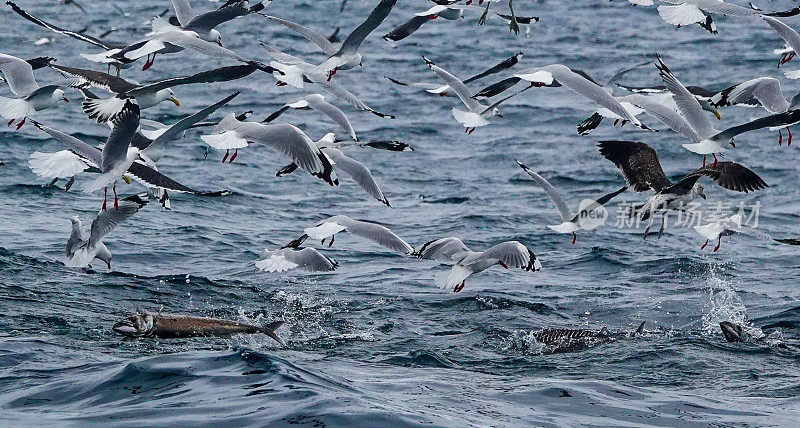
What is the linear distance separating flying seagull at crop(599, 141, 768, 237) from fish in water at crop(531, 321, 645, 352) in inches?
64.2

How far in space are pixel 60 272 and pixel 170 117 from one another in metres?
9.56

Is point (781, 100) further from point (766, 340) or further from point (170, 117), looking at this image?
point (170, 117)

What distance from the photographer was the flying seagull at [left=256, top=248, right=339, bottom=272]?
38.1ft

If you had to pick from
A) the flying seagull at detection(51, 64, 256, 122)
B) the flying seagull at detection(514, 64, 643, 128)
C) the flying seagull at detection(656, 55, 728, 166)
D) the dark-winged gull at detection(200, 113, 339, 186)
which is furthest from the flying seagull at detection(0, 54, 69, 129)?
the flying seagull at detection(656, 55, 728, 166)

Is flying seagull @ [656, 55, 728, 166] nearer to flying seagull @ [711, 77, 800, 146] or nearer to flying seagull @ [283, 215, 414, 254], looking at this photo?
flying seagull @ [711, 77, 800, 146]

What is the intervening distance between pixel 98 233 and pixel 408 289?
3.49m

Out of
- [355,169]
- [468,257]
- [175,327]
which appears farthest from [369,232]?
[175,327]

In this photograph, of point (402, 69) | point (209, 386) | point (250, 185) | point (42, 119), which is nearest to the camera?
point (209, 386)

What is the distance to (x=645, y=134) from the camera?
826 inches

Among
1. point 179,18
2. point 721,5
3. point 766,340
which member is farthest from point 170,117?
point 766,340

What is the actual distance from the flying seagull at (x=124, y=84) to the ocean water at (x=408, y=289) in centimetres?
192

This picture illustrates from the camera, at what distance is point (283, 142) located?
1062 centimetres

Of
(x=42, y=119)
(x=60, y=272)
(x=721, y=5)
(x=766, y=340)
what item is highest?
(x=721, y=5)

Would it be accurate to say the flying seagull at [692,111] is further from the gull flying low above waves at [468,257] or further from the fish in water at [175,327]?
the fish in water at [175,327]
